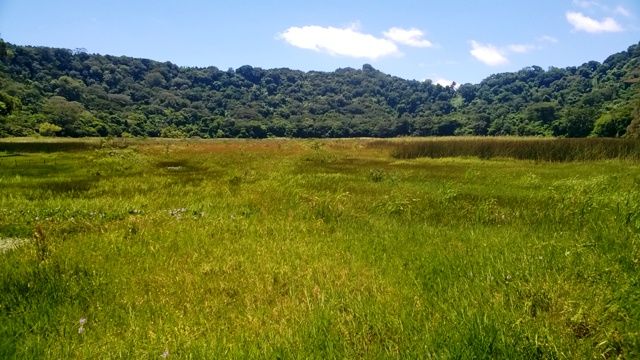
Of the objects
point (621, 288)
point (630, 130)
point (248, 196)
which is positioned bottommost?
point (248, 196)

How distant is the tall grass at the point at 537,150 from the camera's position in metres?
28.7

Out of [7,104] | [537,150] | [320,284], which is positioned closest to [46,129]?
[7,104]

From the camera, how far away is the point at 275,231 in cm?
755

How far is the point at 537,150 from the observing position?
31.7 meters

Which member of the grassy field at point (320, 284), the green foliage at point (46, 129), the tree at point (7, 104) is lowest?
the green foliage at point (46, 129)

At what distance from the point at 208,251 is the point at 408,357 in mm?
4257

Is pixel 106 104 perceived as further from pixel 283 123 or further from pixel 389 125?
pixel 389 125

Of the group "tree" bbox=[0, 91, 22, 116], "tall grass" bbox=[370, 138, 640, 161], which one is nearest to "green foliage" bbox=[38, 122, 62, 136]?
"tree" bbox=[0, 91, 22, 116]

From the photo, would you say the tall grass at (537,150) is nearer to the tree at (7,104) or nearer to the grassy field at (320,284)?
the grassy field at (320,284)

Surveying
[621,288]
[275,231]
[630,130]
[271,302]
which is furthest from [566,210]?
[630,130]

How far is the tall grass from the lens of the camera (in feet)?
94.3

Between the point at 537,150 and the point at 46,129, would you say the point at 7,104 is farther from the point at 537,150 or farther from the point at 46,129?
the point at 46,129

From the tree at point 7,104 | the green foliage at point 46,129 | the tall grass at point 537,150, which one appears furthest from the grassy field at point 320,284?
the green foliage at point 46,129

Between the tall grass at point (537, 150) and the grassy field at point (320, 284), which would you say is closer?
the grassy field at point (320, 284)
